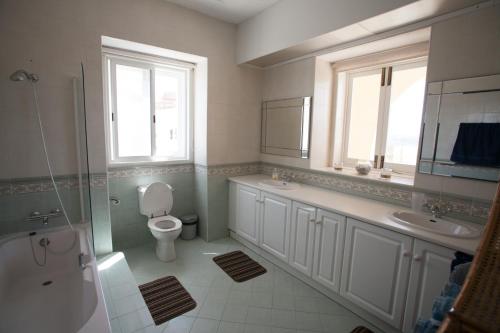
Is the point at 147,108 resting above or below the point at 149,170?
above

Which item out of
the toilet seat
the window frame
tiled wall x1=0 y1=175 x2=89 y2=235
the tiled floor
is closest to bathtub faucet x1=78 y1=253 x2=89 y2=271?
the tiled floor

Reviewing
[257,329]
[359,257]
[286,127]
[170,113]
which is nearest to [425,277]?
→ [359,257]

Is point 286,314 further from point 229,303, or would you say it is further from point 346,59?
point 346,59

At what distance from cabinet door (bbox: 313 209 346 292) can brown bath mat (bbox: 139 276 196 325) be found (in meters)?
1.14

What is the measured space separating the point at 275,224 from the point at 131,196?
1.73m

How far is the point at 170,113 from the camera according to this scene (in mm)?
3273

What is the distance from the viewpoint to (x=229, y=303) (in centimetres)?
215

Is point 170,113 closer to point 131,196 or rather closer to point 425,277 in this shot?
point 131,196

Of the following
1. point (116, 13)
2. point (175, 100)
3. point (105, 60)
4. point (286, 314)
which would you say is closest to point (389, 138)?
point (286, 314)

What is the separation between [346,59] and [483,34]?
1225 millimetres

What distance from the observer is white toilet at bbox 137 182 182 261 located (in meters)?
2.69

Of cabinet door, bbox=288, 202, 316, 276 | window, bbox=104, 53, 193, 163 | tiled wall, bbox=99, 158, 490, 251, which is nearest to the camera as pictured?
cabinet door, bbox=288, 202, 316, 276

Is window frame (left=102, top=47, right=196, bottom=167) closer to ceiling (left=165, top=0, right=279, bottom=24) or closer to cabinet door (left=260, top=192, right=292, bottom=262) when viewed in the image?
ceiling (left=165, top=0, right=279, bottom=24)

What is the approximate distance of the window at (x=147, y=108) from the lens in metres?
2.82
